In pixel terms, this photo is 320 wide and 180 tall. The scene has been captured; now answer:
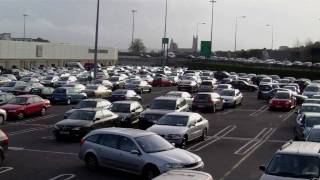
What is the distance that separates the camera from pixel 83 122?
24875 millimetres

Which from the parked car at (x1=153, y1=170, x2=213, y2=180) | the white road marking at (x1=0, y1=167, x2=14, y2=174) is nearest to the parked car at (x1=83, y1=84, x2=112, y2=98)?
the white road marking at (x1=0, y1=167, x2=14, y2=174)

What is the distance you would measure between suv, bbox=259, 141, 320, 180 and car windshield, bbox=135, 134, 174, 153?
12.9ft

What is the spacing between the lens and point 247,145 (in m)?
24.2

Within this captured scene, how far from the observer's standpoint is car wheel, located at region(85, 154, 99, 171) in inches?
699

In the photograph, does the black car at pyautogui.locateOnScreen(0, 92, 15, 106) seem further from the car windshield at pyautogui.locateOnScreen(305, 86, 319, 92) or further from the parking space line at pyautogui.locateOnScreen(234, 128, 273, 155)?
the car windshield at pyautogui.locateOnScreen(305, 86, 319, 92)

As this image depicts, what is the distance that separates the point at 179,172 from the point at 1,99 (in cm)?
2755

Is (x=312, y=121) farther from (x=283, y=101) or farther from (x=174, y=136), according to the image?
(x=283, y=101)

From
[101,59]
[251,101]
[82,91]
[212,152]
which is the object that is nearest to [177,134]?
[212,152]

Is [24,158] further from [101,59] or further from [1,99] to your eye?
[101,59]

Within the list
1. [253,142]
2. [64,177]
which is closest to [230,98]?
[253,142]

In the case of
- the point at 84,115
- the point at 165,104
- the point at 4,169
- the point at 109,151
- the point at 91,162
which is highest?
the point at 165,104

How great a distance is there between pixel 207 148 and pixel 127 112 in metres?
7.25

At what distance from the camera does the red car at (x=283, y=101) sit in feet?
130

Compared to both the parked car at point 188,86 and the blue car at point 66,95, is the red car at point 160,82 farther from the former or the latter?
the blue car at point 66,95
